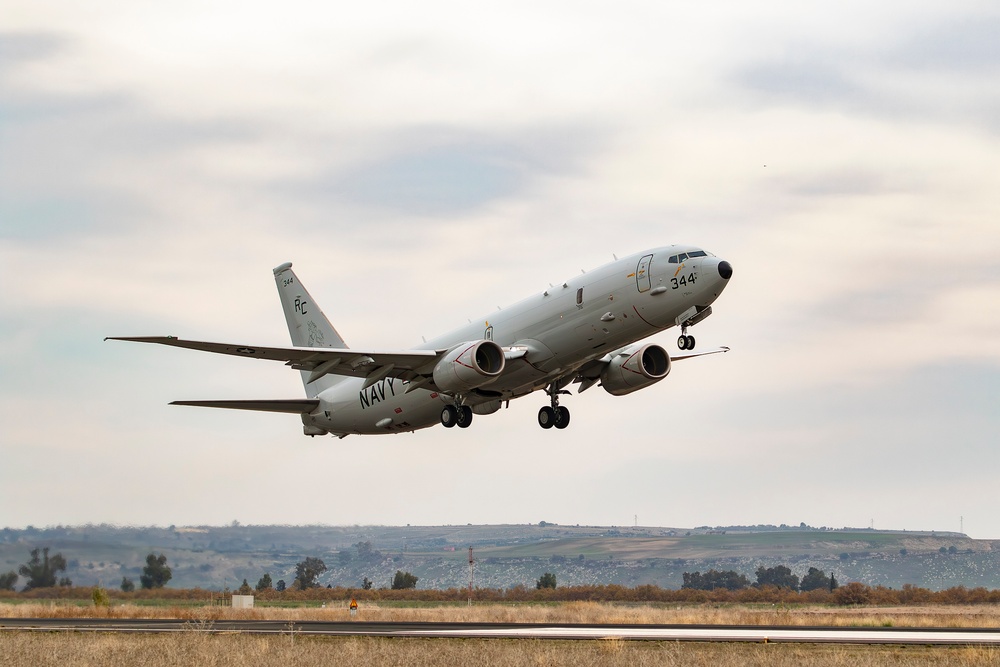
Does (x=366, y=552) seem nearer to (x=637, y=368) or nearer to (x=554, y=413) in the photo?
(x=554, y=413)

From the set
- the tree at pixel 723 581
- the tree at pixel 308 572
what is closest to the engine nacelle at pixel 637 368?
the tree at pixel 308 572

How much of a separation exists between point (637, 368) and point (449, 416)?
7511 millimetres

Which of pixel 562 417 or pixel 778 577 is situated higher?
pixel 562 417

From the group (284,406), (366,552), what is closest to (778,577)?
(366,552)

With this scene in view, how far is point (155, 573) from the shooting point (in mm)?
72500

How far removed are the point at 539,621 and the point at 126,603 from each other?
90.8 feet

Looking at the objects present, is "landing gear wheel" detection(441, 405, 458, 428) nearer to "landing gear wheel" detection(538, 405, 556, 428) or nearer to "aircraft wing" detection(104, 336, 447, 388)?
"aircraft wing" detection(104, 336, 447, 388)

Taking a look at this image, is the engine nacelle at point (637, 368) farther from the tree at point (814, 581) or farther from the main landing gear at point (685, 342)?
the tree at point (814, 581)

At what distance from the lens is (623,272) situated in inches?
1580

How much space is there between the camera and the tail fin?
186 ft

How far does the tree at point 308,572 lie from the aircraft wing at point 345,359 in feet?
161

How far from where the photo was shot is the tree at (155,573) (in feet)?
234

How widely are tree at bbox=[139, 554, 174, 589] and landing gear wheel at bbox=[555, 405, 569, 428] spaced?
33.4 meters

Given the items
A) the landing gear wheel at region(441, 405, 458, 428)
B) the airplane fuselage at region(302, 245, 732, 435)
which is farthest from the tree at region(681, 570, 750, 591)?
the landing gear wheel at region(441, 405, 458, 428)
